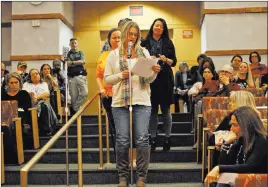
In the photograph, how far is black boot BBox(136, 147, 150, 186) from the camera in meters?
3.67

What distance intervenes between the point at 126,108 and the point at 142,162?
415 millimetres

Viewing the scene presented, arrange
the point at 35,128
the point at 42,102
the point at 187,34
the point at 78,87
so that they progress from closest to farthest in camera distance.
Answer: the point at 35,128
the point at 42,102
the point at 78,87
the point at 187,34

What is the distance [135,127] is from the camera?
12.1 ft

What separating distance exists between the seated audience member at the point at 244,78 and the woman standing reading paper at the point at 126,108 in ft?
7.75

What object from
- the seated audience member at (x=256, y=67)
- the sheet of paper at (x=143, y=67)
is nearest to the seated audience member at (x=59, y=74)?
the seated audience member at (x=256, y=67)

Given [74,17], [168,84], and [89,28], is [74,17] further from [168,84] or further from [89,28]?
[168,84]

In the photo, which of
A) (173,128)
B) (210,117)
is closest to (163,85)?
(210,117)

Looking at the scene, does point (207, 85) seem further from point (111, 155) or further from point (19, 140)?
point (19, 140)

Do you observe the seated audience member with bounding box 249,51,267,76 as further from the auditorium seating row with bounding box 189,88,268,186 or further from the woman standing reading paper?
the woman standing reading paper

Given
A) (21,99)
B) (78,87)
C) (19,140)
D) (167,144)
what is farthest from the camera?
(78,87)

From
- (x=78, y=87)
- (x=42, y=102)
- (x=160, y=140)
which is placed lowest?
(x=160, y=140)

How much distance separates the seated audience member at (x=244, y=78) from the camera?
5.84 meters

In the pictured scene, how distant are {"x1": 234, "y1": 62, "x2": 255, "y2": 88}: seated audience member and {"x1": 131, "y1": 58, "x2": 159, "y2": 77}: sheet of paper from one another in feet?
8.06

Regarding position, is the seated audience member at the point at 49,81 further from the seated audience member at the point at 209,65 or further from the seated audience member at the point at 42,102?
the seated audience member at the point at 209,65
